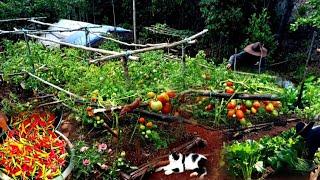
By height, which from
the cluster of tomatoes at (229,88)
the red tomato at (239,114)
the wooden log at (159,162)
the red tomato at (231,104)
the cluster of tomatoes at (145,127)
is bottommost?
the wooden log at (159,162)

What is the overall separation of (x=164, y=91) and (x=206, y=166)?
0.96 metres

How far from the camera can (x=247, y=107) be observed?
14.0 feet

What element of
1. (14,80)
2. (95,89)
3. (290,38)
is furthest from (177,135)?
(290,38)

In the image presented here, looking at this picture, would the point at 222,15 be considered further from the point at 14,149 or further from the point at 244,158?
the point at 14,149

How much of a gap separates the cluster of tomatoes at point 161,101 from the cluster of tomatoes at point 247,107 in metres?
0.71

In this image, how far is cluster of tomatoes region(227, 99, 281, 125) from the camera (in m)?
4.14

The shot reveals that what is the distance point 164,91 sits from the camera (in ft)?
13.2

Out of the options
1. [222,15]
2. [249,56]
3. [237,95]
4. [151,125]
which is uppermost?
[222,15]

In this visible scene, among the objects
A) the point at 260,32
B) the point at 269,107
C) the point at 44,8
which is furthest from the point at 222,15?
the point at 269,107

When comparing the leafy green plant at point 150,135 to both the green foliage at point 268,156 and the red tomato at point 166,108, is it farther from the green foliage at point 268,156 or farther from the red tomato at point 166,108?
the green foliage at point 268,156

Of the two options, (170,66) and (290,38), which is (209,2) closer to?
(290,38)

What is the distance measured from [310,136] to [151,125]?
63.3 inches

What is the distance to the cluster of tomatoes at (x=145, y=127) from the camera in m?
3.89

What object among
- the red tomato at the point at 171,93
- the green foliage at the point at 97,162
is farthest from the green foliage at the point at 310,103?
the green foliage at the point at 97,162
